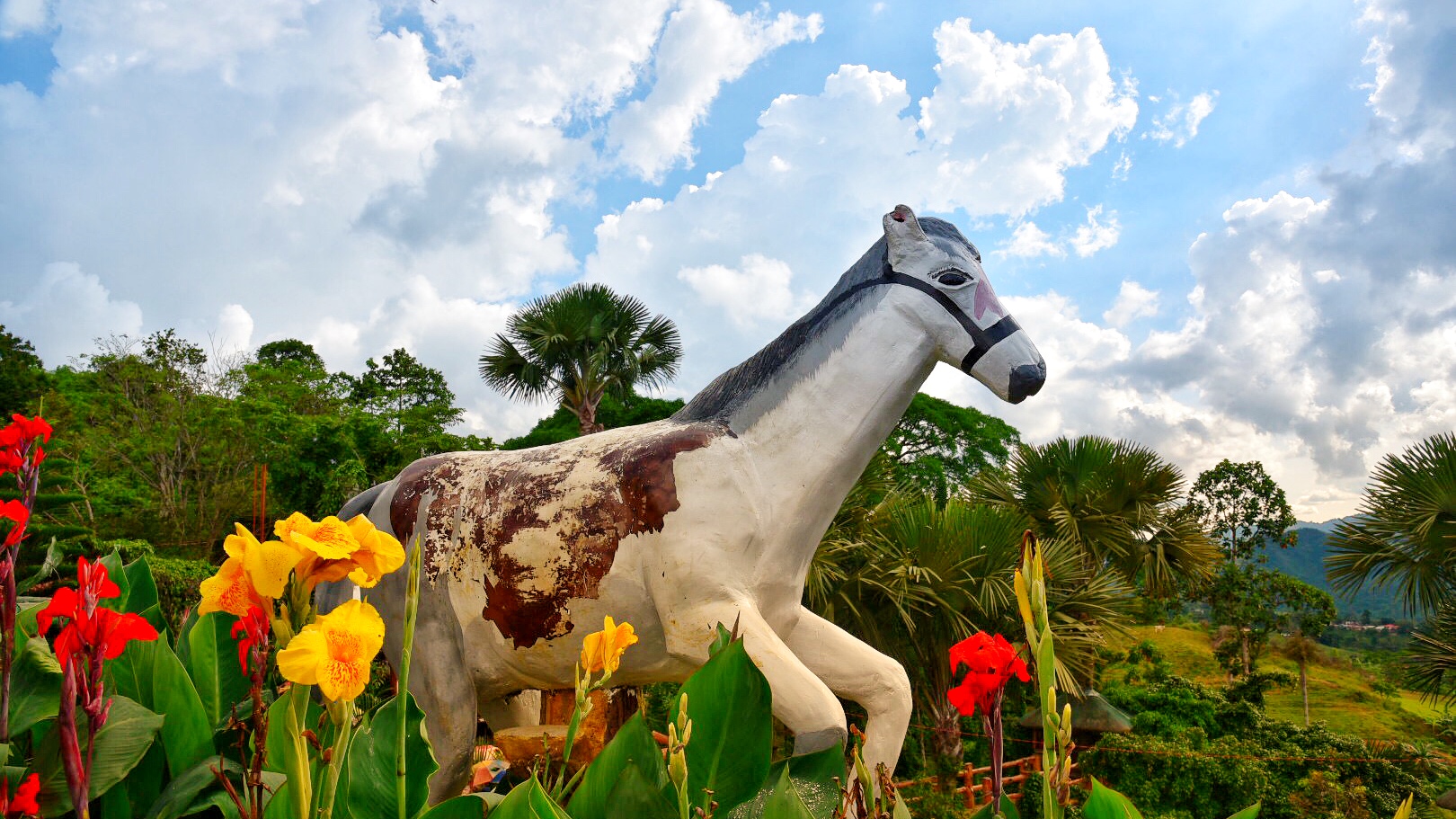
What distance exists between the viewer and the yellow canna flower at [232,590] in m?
0.77

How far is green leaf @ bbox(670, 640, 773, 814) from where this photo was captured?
3.43 ft

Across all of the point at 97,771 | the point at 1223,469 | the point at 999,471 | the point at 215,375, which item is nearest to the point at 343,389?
the point at 215,375

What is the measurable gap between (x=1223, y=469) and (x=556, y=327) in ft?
46.0

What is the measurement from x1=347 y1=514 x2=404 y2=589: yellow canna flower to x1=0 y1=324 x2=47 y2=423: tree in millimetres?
19707

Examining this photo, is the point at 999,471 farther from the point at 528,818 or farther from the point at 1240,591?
the point at 528,818

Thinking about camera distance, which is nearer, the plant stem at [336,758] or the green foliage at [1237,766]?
the plant stem at [336,758]

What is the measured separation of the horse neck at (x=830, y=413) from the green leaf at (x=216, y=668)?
1.42m

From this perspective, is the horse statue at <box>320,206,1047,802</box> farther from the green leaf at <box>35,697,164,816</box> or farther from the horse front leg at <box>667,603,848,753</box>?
the green leaf at <box>35,697,164,816</box>

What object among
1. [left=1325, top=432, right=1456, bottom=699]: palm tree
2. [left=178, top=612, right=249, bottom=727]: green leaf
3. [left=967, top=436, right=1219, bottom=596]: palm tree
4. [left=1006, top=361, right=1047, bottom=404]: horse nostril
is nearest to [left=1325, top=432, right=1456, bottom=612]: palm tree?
[left=1325, top=432, right=1456, bottom=699]: palm tree

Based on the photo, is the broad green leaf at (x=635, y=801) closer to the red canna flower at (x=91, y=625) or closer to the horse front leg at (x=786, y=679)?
the red canna flower at (x=91, y=625)

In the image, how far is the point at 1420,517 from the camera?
30.0 ft

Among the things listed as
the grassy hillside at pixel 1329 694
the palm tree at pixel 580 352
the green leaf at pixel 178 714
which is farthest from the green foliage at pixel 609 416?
the green leaf at pixel 178 714

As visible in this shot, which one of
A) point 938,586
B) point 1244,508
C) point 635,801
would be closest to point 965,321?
point 635,801

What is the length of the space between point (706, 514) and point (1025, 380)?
3.23ft
